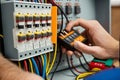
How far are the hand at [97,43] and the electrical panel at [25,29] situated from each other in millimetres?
204

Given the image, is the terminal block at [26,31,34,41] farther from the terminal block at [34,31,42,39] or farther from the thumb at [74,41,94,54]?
the thumb at [74,41,94,54]

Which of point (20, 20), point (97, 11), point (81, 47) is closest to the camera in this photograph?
point (20, 20)

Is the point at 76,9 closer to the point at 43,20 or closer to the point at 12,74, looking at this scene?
the point at 43,20

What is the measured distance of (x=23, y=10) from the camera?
2.55ft

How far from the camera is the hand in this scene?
1001mm

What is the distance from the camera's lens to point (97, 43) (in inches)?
44.4

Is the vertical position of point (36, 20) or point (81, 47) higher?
Result: point (36, 20)

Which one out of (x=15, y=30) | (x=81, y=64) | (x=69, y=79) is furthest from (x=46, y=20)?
(x=81, y=64)

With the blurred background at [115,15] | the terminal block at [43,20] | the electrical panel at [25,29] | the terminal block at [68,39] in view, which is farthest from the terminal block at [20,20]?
the blurred background at [115,15]

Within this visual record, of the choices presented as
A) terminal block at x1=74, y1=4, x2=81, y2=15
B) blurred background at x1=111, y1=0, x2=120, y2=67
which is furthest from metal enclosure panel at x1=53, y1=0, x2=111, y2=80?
blurred background at x1=111, y1=0, x2=120, y2=67

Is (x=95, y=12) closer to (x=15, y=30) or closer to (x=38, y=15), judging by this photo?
(x=38, y=15)

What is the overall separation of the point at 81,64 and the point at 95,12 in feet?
1.42

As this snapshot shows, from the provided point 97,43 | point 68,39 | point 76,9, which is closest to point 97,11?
point 76,9

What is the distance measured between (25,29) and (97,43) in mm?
491
